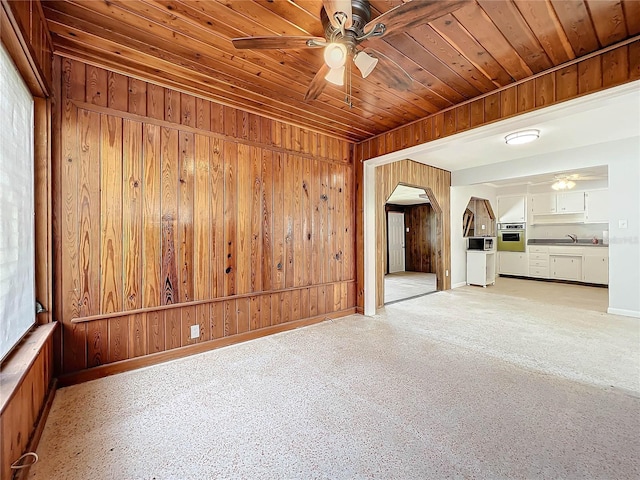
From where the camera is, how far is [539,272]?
23.6 feet

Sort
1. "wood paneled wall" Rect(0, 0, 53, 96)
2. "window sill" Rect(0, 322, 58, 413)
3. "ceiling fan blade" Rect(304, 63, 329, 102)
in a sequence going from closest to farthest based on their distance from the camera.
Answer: "window sill" Rect(0, 322, 58, 413) → "wood paneled wall" Rect(0, 0, 53, 96) → "ceiling fan blade" Rect(304, 63, 329, 102)

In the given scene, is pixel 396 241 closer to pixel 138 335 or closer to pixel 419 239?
pixel 419 239

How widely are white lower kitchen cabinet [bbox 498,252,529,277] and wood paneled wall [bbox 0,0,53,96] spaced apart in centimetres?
924

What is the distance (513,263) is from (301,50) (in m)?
8.04

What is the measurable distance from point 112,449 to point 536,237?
9321 mm

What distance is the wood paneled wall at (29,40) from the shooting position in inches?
51.2

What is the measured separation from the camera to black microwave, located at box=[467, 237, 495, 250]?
20.8ft

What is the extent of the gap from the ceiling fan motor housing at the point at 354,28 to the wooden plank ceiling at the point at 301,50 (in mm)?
86

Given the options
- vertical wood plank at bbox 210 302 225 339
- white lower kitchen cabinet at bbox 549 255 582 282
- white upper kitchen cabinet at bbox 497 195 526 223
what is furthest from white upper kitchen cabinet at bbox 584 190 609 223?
vertical wood plank at bbox 210 302 225 339

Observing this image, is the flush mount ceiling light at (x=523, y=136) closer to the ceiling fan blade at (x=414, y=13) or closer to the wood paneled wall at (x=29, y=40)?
the ceiling fan blade at (x=414, y=13)

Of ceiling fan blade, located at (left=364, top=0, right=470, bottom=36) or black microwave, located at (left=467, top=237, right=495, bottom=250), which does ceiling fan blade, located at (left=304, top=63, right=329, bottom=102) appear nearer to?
ceiling fan blade, located at (left=364, top=0, right=470, bottom=36)

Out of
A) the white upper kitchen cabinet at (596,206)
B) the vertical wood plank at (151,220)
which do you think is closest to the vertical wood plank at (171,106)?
the vertical wood plank at (151,220)

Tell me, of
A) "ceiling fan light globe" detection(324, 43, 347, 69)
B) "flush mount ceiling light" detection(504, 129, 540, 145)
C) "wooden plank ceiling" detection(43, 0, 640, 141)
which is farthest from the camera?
"flush mount ceiling light" detection(504, 129, 540, 145)

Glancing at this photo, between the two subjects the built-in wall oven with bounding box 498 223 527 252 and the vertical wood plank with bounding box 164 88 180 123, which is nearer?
the vertical wood plank with bounding box 164 88 180 123
